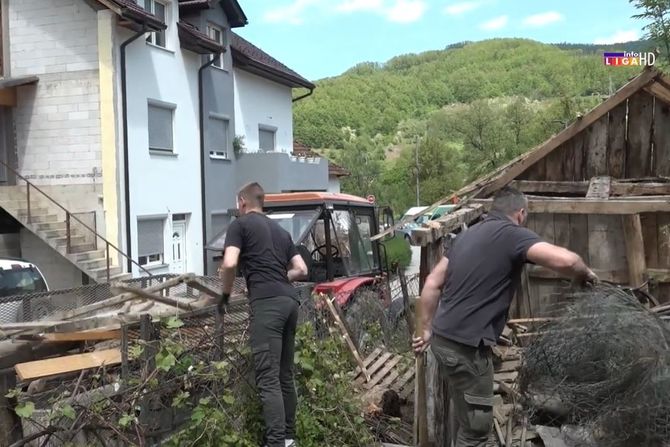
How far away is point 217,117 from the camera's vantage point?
69.1 ft

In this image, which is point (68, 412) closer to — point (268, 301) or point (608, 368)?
point (268, 301)

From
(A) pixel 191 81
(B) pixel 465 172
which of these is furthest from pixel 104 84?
(B) pixel 465 172

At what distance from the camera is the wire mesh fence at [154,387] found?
3.96 meters

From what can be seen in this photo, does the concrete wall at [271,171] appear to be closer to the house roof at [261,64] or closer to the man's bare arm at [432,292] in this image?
the house roof at [261,64]

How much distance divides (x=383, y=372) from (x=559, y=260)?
3.85 m

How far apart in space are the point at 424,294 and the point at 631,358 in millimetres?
1271

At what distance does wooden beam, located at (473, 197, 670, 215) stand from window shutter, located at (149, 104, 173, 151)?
535 inches

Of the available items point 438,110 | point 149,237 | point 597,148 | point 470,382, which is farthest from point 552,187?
point 438,110

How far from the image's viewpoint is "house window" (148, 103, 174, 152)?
18031mm

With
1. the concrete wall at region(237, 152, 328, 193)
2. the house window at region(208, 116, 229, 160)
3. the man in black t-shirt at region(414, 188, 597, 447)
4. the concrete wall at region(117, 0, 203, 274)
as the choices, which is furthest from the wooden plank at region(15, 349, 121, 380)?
the concrete wall at region(237, 152, 328, 193)

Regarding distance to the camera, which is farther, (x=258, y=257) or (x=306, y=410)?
(x=306, y=410)

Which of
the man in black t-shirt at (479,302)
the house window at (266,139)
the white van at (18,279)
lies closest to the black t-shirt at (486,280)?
the man in black t-shirt at (479,302)

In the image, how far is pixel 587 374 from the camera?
13.2 ft

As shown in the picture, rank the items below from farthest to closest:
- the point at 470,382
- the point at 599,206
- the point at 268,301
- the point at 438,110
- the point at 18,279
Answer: the point at 438,110 < the point at 18,279 < the point at 599,206 < the point at 268,301 < the point at 470,382
